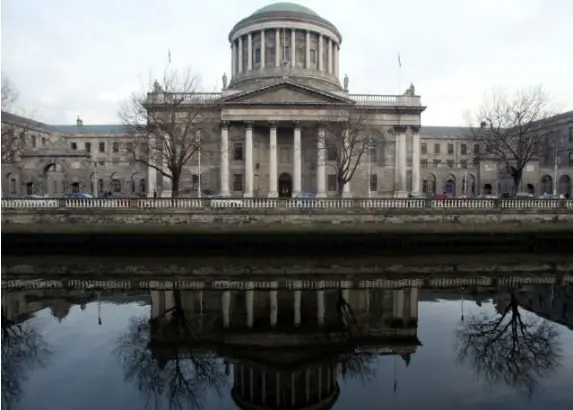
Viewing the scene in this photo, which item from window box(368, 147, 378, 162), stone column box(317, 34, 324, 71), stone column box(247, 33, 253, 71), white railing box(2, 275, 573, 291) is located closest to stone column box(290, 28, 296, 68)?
stone column box(317, 34, 324, 71)

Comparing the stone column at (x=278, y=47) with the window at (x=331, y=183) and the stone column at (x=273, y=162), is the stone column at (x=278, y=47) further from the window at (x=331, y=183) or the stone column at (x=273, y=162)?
the window at (x=331, y=183)

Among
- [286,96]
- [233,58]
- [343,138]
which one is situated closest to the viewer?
[343,138]

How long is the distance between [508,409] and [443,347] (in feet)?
8.93

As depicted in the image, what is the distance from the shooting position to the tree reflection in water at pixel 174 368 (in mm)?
7652

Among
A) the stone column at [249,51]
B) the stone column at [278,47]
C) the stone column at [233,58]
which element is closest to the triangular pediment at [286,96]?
the stone column at [278,47]

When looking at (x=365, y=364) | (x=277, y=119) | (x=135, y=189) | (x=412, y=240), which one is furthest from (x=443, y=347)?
(x=135, y=189)

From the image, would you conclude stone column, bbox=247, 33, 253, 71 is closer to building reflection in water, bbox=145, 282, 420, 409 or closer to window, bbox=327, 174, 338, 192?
window, bbox=327, 174, 338, 192

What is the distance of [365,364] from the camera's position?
8.77 meters

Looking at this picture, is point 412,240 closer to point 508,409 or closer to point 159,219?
point 159,219

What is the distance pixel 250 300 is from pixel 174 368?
485 centimetres

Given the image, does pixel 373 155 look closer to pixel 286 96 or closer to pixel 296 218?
pixel 286 96

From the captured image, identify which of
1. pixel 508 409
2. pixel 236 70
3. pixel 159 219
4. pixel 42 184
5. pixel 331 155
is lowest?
pixel 508 409

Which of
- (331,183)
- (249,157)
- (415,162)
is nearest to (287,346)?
(249,157)

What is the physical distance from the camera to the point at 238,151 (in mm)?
47406
